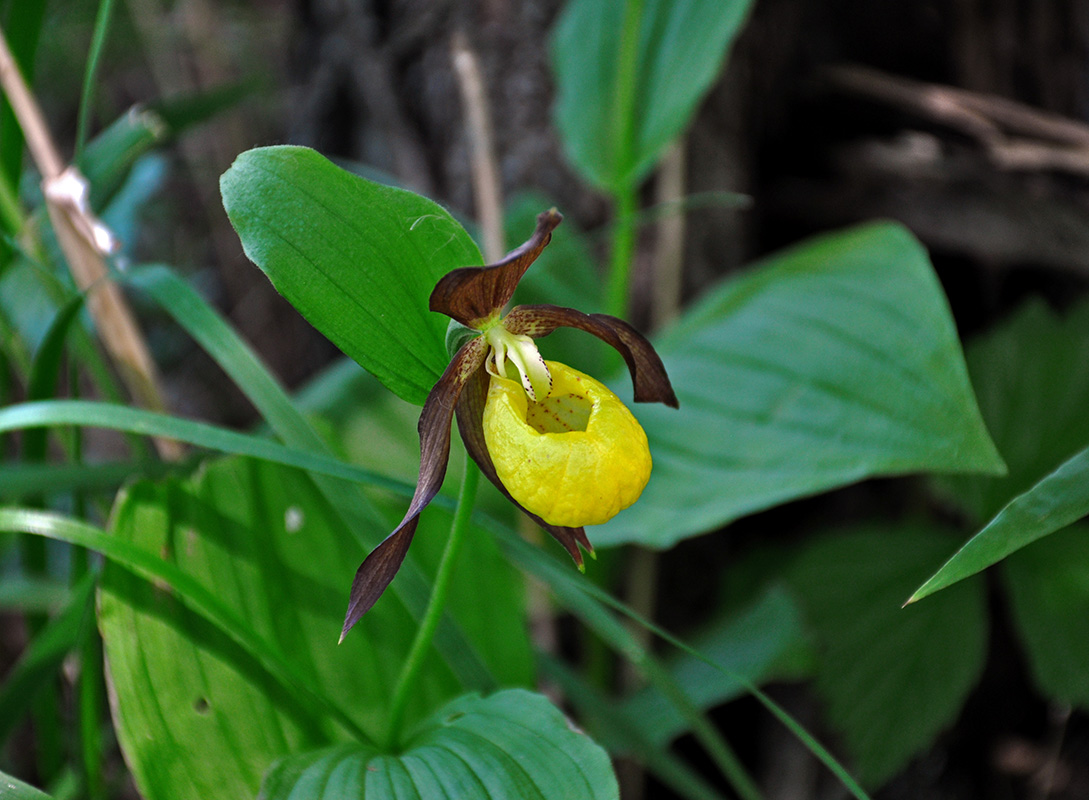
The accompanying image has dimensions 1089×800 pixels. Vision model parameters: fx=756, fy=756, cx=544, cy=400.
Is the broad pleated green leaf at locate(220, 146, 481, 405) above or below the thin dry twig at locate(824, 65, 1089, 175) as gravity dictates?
above

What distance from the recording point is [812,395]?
0.82 m

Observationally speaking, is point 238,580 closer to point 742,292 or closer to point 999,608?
point 742,292

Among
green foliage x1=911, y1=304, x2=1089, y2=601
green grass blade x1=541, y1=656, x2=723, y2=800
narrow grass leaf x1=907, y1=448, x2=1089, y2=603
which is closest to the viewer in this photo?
narrow grass leaf x1=907, y1=448, x2=1089, y2=603

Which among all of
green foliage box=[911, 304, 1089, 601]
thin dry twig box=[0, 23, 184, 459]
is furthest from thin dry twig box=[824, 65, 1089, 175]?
thin dry twig box=[0, 23, 184, 459]

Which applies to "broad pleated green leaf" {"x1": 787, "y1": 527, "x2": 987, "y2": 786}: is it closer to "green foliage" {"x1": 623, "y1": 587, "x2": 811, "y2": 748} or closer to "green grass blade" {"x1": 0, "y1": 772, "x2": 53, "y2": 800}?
"green foliage" {"x1": 623, "y1": 587, "x2": 811, "y2": 748}

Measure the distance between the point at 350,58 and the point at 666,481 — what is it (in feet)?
3.37

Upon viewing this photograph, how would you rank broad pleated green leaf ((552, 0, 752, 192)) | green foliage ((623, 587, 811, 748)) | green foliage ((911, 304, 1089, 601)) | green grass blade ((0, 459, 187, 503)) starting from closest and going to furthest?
green grass blade ((0, 459, 187, 503))
green foliage ((623, 587, 811, 748))
broad pleated green leaf ((552, 0, 752, 192))
green foliage ((911, 304, 1089, 601))

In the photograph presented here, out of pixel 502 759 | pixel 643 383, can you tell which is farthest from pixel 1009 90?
pixel 502 759

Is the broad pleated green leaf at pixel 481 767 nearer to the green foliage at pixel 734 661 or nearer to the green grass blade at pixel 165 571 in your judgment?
the green grass blade at pixel 165 571

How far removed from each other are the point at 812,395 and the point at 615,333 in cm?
36

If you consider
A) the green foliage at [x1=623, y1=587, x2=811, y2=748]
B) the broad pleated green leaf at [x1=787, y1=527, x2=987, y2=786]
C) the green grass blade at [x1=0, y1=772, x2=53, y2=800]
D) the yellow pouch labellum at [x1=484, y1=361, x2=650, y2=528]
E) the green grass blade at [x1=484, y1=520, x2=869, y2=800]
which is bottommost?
the broad pleated green leaf at [x1=787, y1=527, x2=987, y2=786]

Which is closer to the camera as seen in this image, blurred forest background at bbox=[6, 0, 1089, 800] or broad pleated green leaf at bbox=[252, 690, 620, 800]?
broad pleated green leaf at bbox=[252, 690, 620, 800]

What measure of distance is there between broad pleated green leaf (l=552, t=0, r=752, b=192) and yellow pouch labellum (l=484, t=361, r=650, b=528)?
66 centimetres

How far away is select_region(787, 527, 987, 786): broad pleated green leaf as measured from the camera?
1107mm
